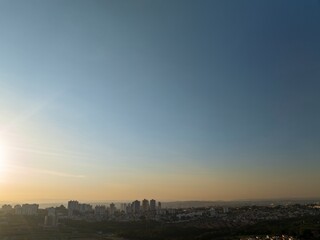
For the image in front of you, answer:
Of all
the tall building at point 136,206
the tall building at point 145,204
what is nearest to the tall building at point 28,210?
the tall building at point 136,206

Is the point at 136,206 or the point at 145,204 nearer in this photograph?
the point at 136,206

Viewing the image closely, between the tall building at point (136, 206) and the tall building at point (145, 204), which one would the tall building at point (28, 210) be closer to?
the tall building at point (136, 206)

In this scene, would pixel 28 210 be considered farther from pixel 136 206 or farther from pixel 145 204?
pixel 145 204

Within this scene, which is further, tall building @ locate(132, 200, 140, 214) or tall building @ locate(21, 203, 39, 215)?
tall building @ locate(132, 200, 140, 214)

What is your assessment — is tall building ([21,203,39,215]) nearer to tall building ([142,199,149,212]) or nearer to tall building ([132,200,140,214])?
tall building ([132,200,140,214])

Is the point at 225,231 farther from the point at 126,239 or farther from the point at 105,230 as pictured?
the point at 105,230

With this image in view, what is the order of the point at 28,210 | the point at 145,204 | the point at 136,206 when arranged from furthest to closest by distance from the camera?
1. the point at 145,204
2. the point at 136,206
3. the point at 28,210

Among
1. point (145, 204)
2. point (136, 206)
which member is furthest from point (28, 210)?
point (145, 204)

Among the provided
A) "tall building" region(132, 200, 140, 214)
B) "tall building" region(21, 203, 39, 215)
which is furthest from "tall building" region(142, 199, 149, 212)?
"tall building" region(21, 203, 39, 215)

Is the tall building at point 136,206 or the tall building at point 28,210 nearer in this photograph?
the tall building at point 28,210

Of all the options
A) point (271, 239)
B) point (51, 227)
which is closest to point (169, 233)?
point (271, 239)

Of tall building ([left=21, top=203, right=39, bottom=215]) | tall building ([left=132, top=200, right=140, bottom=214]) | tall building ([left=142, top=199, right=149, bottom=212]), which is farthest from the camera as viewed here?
tall building ([left=142, top=199, right=149, bottom=212])
